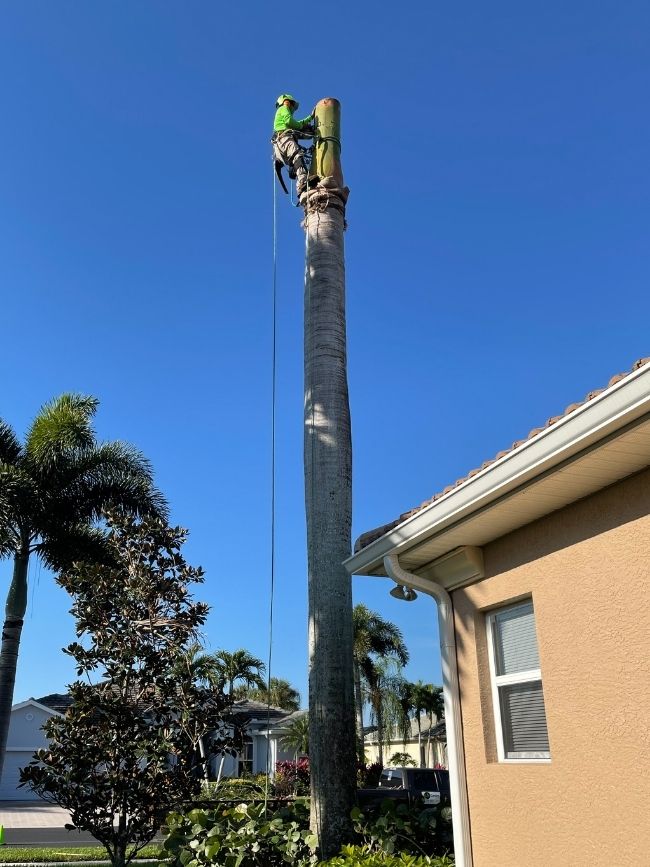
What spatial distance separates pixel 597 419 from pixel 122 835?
8379 millimetres

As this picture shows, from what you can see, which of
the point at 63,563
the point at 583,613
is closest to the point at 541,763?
the point at 583,613

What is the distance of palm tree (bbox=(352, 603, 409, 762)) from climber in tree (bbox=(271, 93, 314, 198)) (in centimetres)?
3509

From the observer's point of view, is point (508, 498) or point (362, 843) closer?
point (508, 498)

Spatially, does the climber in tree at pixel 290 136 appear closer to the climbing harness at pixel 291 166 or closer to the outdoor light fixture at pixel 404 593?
the climbing harness at pixel 291 166

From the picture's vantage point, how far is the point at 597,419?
454cm

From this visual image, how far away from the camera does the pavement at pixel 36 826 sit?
20.8m

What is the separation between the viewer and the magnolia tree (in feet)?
32.2

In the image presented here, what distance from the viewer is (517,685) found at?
20.4ft

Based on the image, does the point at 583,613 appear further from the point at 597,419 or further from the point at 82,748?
the point at 82,748

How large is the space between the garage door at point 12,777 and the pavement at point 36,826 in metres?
1.94

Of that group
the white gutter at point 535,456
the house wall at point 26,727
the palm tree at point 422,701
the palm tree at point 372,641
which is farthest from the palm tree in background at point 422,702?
Answer: the white gutter at point 535,456

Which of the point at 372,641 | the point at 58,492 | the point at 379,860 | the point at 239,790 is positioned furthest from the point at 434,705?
the point at 379,860

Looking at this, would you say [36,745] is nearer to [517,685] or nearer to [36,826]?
[36,826]

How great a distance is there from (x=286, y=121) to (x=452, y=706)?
30.5 feet
